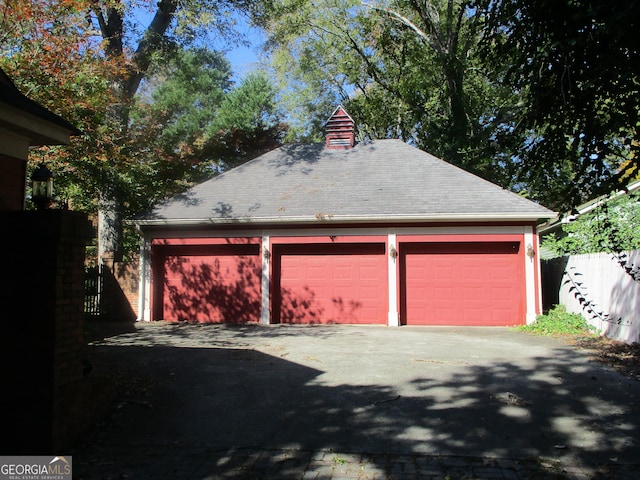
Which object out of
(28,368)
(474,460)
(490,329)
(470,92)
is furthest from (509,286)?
(470,92)

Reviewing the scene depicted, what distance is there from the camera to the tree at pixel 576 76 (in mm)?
3910

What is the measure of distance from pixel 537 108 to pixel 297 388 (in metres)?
4.12

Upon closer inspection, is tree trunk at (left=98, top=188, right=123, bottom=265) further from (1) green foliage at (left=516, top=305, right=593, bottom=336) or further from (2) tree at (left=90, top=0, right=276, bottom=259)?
(1) green foliage at (left=516, top=305, right=593, bottom=336)

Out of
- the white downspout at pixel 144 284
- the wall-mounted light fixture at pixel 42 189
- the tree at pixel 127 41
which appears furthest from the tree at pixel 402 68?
the wall-mounted light fixture at pixel 42 189

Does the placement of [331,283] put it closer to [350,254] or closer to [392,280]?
[350,254]

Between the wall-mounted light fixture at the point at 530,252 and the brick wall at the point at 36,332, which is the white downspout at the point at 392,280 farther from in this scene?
the brick wall at the point at 36,332

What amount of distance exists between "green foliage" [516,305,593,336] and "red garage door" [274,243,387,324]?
3689 millimetres

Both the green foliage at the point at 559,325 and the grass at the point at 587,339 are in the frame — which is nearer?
the grass at the point at 587,339

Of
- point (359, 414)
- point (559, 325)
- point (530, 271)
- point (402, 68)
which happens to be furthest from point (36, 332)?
point (402, 68)

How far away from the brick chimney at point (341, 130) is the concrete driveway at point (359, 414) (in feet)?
32.2

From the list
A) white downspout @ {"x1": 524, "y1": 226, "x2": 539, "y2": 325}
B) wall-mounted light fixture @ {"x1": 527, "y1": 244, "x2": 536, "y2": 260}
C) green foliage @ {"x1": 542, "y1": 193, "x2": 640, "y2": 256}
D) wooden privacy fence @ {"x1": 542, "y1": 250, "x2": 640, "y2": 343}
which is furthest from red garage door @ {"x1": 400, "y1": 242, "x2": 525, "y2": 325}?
green foliage @ {"x1": 542, "y1": 193, "x2": 640, "y2": 256}

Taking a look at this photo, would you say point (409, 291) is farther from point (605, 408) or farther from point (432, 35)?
point (432, 35)

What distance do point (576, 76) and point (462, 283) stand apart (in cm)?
908

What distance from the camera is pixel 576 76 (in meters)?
4.39
